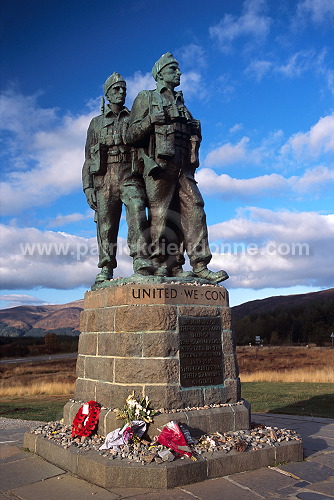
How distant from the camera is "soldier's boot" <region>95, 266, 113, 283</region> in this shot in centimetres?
666

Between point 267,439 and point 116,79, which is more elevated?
point 116,79

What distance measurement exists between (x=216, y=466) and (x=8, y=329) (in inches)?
4701

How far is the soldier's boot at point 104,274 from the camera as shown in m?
6.66

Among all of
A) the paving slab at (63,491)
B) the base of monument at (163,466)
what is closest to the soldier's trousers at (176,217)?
the base of monument at (163,466)

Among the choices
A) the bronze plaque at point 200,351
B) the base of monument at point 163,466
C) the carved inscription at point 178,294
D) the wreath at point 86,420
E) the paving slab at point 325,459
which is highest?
the carved inscription at point 178,294

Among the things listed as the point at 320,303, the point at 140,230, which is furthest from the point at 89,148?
the point at 320,303

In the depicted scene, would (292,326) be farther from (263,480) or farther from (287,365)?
(263,480)

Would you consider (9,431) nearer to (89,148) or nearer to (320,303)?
(89,148)

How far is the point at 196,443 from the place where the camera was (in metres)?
4.86

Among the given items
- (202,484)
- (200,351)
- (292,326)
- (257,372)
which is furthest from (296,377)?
(292,326)

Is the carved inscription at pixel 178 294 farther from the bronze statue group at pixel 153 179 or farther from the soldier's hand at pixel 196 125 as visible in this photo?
the soldier's hand at pixel 196 125

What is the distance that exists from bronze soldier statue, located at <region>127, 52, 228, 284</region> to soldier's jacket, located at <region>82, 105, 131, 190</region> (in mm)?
243

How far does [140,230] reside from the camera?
6.39m

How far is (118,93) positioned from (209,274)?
3.00 metres
